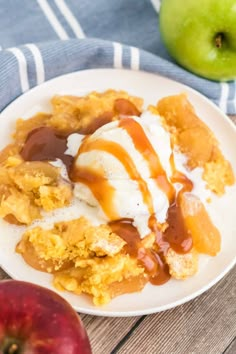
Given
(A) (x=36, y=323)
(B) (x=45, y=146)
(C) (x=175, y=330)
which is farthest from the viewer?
(B) (x=45, y=146)

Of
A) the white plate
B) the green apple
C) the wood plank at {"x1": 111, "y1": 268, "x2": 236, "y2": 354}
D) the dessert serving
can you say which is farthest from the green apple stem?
the wood plank at {"x1": 111, "y1": 268, "x2": 236, "y2": 354}

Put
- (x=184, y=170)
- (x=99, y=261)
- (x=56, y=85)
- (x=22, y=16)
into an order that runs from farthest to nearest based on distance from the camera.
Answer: (x=22, y=16), (x=56, y=85), (x=184, y=170), (x=99, y=261)

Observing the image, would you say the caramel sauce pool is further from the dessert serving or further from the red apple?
the red apple

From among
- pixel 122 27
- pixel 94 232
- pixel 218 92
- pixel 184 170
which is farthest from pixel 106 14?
pixel 94 232

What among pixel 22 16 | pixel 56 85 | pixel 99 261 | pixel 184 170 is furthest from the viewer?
pixel 22 16

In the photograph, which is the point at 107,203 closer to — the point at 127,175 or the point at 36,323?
the point at 127,175

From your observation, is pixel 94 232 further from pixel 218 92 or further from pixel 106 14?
pixel 106 14

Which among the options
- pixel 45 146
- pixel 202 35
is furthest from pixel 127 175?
pixel 202 35
